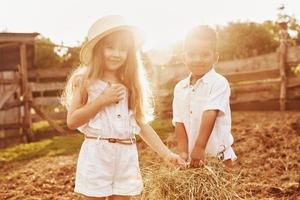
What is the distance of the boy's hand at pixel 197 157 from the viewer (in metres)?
3.23

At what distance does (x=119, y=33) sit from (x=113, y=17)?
0.34ft

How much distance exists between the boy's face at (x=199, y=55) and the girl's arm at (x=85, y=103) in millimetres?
524

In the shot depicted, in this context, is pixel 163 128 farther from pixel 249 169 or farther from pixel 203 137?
pixel 203 137

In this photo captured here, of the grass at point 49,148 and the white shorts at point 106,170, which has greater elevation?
the white shorts at point 106,170

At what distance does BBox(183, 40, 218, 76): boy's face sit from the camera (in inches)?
132

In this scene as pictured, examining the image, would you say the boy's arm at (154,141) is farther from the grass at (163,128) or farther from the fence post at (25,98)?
the fence post at (25,98)

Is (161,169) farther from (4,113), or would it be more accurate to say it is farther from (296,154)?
(4,113)

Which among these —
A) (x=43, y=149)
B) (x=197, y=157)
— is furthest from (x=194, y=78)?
(x=43, y=149)

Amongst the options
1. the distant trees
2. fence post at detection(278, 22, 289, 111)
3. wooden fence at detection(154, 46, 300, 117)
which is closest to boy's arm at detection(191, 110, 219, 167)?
wooden fence at detection(154, 46, 300, 117)

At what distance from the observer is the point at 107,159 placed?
305 centimetres

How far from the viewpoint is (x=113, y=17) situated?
3.15 metres

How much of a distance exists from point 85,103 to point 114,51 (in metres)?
0.34

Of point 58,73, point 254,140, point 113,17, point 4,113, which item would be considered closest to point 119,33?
point 113,17

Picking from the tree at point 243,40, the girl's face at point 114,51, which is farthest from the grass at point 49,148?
the tree at point 243,40
